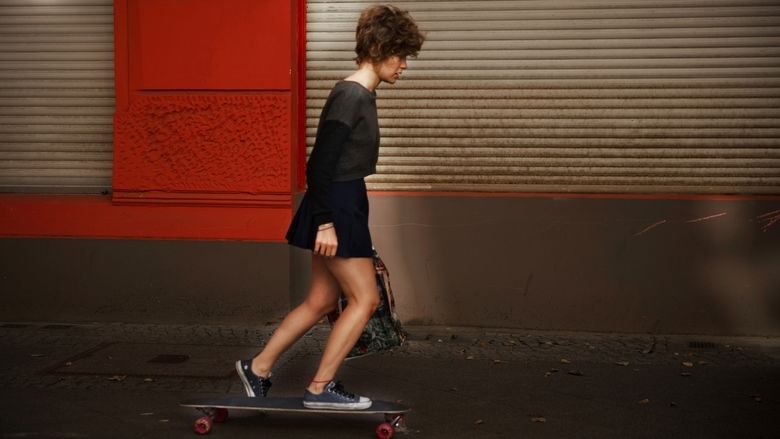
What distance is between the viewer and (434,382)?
21.5 ft

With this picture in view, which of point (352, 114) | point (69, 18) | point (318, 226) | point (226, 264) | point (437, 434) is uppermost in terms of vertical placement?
point (69, 18)

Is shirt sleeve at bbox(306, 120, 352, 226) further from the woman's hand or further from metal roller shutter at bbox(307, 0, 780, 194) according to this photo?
metal roller shutter at bbox(307, 0, 780, 194)

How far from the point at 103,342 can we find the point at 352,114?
336cm

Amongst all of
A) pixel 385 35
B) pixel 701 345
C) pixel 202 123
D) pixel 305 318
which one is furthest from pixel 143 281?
pixel 701 345

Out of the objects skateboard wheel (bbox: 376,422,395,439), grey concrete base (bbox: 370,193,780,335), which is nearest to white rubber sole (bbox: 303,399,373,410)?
skateboard wheel (bbox: 376,422,395,439)

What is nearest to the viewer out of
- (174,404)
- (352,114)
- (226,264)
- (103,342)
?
(352,114)

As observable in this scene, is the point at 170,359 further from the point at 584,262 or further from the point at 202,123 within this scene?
the point at 584,262

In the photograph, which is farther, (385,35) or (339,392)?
(339,392)

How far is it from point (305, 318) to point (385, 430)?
702mm

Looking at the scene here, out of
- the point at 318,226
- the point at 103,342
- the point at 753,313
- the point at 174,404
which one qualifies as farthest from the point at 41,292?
the point at 753,313

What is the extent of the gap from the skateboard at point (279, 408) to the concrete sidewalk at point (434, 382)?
4.3 inches

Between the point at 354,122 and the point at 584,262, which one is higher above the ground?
the point at 354,122

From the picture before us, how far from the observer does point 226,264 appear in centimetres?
816

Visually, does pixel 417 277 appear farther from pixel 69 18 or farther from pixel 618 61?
pixel 69 18
